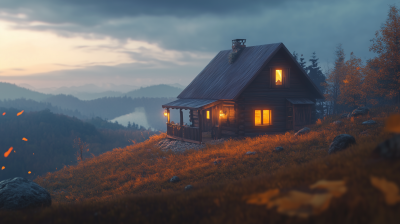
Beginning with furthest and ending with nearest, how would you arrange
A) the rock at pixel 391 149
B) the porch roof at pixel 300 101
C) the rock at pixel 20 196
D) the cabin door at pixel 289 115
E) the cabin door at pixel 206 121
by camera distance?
the cabin door at pixel 206 121 → the cabin door at pixel 289 115 → the porch roof at pixel 300 101 → the rock at pixel 20 196 → the rock at pixel 391 149

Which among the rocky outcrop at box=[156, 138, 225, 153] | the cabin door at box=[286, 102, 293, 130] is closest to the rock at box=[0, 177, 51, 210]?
the rocky outcrop at box=[156, 138, 225, 153]

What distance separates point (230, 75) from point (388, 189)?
20200 millimetres

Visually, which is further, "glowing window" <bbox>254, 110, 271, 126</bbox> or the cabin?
"glowing window" <bbox>254, 110, 271, 126</bbox>

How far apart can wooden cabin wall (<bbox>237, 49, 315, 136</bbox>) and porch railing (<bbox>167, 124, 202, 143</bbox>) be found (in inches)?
146

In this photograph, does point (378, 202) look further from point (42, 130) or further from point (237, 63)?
point (42, 130)

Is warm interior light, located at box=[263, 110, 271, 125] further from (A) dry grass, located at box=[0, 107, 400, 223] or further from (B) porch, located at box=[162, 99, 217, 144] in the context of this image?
(A) dry grass, located at box=[0, 107, 400, 223]

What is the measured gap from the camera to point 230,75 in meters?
23.3

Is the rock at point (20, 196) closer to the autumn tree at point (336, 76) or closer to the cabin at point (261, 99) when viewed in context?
the cabin at point (261, 99)

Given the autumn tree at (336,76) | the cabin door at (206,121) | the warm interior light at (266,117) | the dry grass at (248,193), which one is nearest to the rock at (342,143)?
the dry grass at (248,193)

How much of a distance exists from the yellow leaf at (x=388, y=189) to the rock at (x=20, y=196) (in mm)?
9016

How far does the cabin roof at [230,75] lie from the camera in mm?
20281

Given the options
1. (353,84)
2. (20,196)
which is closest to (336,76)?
(353,84)

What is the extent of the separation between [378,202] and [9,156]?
102466 mm

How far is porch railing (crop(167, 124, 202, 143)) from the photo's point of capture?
2069 cm
